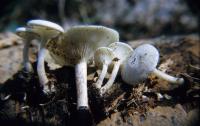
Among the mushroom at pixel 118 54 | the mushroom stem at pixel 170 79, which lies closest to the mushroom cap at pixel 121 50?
the mushroom at pixel 118 54

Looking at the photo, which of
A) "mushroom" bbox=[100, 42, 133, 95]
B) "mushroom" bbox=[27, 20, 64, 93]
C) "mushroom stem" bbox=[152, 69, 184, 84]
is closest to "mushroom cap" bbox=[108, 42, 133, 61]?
"mushroom" bbox=[100, 42, 133, 95]

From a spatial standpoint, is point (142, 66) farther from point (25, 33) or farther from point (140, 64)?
point (25, 33)

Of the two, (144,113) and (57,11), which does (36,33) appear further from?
(57,11)

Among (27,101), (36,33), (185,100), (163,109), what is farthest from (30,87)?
(185,100)

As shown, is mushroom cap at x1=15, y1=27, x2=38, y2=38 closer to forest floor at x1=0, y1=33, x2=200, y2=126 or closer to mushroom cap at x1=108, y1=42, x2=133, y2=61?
forest floor at x1=0, y1=33, x2=200, y2=126

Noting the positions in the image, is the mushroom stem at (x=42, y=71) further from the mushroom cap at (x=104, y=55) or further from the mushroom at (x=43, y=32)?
the mushroom cap at (x=104, y=55)

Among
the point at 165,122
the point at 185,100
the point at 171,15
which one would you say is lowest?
the point at 165,122
